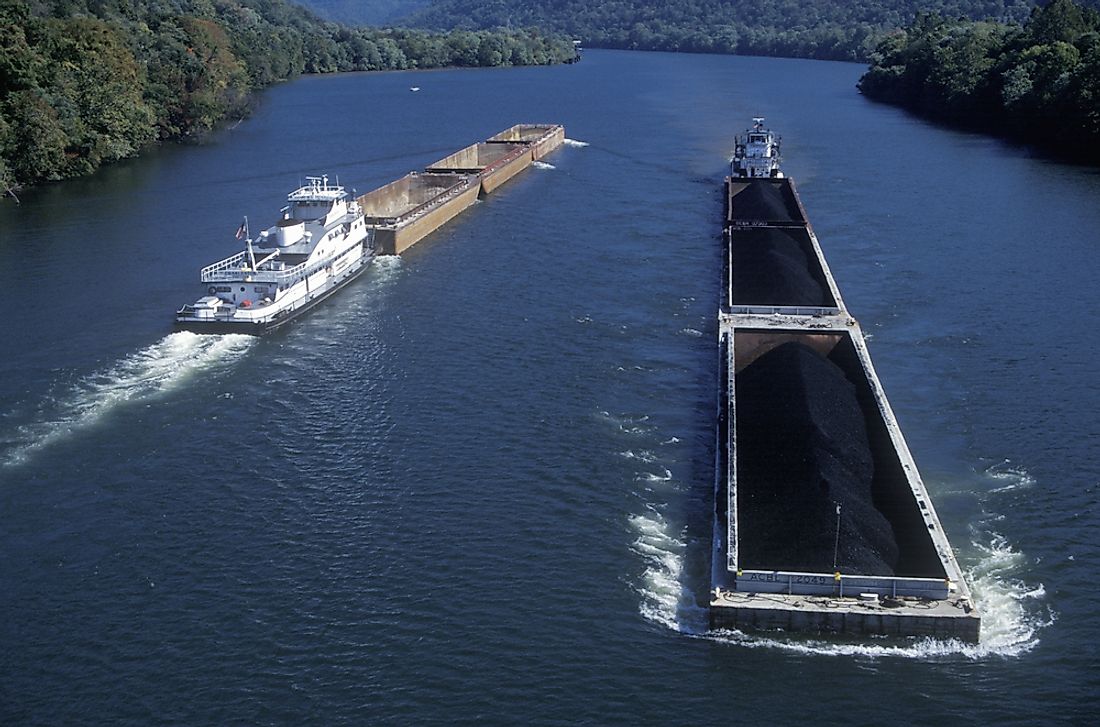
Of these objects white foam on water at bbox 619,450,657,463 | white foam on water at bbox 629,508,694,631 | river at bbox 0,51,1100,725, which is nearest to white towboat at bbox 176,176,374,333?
river at bbox 0,51,1100,725

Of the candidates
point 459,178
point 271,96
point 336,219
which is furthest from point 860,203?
point 271,96

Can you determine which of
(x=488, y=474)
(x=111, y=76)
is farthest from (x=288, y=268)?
(x=111, y=76)

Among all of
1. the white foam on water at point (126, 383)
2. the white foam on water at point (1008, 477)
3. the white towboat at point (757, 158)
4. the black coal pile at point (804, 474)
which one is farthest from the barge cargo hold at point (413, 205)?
the white foam on water at point (1008, 477)

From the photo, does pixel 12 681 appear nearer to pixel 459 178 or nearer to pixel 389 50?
pixel 459 178

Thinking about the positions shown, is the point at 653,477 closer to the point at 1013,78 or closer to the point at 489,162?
the point at 489,162

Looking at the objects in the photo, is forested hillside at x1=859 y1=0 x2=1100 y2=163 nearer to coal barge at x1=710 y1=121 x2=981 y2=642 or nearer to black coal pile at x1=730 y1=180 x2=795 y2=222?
black coal pile at x1=730 y1=180 x2=795 y2=222

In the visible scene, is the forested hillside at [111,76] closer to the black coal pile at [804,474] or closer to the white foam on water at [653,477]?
the white foam on water at [653,477]
